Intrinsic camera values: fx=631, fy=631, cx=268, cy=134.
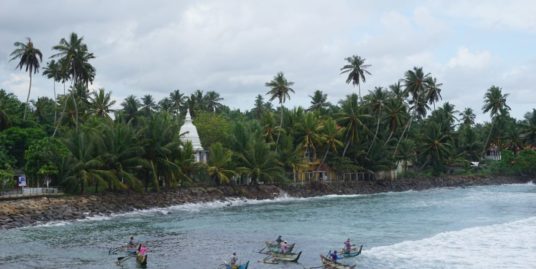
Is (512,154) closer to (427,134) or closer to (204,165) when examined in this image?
(427,134)

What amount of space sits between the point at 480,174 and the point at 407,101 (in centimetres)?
2173

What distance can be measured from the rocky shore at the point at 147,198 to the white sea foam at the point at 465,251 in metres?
30.1

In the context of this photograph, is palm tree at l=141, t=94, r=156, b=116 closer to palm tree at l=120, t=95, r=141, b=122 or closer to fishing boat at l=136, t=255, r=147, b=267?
palm tree at l=120, t=95, r=141, b=122

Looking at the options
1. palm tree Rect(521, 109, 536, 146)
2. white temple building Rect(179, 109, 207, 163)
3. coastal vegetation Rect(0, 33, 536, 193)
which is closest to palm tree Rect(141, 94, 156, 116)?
coastal vegetation Rect(0, 33, 536, 193)

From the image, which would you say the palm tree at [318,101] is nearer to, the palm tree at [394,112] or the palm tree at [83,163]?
the palm tree at [394,112]

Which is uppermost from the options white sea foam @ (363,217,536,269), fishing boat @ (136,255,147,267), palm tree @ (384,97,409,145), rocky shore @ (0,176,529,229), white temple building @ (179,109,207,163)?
palm tree @ (384,97,409,145)

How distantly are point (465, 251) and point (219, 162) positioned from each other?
43778 millimetres

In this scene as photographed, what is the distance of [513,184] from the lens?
4761 inches

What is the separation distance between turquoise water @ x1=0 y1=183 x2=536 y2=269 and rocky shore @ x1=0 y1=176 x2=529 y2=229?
69.0 inches

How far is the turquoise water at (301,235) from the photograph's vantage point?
37.6 metres

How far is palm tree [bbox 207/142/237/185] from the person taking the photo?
79000 millimetres

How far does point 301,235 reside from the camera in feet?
161

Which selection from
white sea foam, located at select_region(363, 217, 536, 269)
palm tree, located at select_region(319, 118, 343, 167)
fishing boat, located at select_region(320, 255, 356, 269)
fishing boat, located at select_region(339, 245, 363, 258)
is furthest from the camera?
palm tree, located at select_region(319, 118, 343, 167)

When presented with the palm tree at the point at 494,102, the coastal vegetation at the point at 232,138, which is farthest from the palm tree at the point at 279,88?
the palm tree at the point at 494,102
